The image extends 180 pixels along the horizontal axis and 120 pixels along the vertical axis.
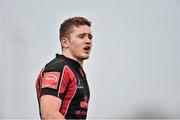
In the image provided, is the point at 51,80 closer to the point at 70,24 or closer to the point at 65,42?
the point at 65,42

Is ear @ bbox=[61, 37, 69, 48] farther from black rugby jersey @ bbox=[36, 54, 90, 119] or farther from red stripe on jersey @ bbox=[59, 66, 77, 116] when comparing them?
red stripe on jersey @ bbox=[59, 66, 77, 116]

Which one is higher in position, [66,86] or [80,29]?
[80,29]

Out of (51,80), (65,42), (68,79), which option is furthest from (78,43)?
(51,80)

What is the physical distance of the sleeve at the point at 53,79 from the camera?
3117 mm

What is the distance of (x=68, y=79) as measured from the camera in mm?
3248

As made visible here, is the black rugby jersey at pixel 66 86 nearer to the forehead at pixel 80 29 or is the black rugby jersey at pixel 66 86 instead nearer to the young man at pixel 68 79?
the young man at pixel 68 79

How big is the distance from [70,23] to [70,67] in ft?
1.42

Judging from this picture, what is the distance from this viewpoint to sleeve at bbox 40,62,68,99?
3.12m

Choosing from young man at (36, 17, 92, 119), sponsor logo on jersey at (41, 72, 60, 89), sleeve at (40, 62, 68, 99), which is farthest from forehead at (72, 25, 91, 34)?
sponsor logo on jersey at (41, 72, 60, 89)

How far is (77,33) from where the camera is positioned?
137 inches

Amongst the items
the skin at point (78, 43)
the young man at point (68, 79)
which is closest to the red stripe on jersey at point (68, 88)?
the young man at point (68, 79)

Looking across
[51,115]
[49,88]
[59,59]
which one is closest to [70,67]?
[59,59]

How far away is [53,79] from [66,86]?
0.13 meters

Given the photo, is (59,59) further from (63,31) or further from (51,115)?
(51,115)
